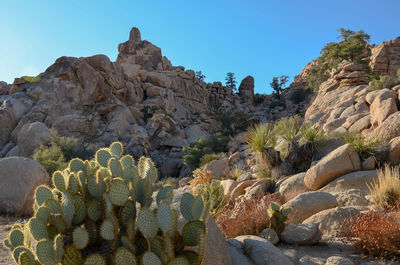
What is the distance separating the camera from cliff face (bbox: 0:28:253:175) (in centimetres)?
2420

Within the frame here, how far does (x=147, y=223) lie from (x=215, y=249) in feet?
3.56

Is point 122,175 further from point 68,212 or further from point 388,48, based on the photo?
point 388,48

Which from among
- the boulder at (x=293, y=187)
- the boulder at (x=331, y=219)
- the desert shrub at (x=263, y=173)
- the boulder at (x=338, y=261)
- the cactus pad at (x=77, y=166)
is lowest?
the boulder at (x=338, y=261)

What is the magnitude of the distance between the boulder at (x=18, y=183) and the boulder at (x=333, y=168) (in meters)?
8.15

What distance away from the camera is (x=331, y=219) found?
5.19 m

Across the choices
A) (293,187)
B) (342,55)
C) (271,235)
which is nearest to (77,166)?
(271,235)

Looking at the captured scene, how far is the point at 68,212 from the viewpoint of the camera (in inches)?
101

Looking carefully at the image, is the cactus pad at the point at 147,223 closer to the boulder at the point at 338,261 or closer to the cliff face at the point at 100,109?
the boulder at the point at 338,261

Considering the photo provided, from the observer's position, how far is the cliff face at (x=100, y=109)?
24.2 metres

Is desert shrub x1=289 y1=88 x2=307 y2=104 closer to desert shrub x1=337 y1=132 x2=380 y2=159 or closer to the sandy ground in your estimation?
desert shrub x1=337 y1=132 x2=380 y2=159

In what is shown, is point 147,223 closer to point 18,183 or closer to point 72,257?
point 72,257

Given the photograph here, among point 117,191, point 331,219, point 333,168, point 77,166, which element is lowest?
point 331,219

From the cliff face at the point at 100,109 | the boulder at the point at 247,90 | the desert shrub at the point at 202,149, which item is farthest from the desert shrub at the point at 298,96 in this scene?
the desert shrub at the point at 202,149

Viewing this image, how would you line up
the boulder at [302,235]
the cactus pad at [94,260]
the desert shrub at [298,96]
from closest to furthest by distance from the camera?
1. the cactus pad at [94,260]
2. the boulder at [302,235]
3. the desert shrub at [298,96]
